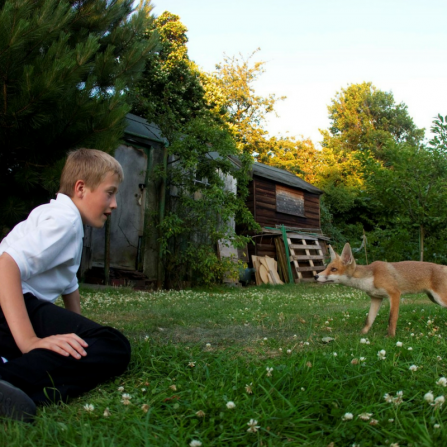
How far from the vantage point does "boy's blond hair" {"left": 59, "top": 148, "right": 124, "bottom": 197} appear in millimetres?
3039

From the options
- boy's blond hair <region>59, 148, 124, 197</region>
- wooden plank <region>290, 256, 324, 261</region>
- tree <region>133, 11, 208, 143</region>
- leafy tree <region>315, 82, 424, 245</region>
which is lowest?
wooden plank <region>290, 256, 324, 261</region>

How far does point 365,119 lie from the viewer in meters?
48.9

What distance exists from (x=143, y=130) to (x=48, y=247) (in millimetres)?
11374

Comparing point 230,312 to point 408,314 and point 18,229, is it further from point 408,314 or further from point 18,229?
point 18,229

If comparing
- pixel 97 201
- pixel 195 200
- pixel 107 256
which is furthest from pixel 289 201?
pixel 97 201

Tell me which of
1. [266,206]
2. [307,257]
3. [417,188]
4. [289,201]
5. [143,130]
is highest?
[143,130]

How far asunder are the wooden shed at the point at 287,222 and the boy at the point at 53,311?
14.4 m

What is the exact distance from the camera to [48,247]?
2.63 m

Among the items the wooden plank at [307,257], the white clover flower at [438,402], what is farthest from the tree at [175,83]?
the white clover flower at [438,402]

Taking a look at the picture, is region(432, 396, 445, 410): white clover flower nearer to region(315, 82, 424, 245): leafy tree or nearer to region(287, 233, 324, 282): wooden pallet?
region(287, 233, 324, 282): wooden pallet

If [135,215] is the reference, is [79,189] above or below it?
below

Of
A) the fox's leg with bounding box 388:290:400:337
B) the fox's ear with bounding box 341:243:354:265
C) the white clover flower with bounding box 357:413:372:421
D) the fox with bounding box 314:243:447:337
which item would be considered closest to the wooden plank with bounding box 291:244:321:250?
the fox's ear with bounding box 341:243:354:265

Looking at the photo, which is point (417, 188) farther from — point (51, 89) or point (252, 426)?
point (252, 426)

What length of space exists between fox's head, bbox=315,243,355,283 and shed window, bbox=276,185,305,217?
16.0m
